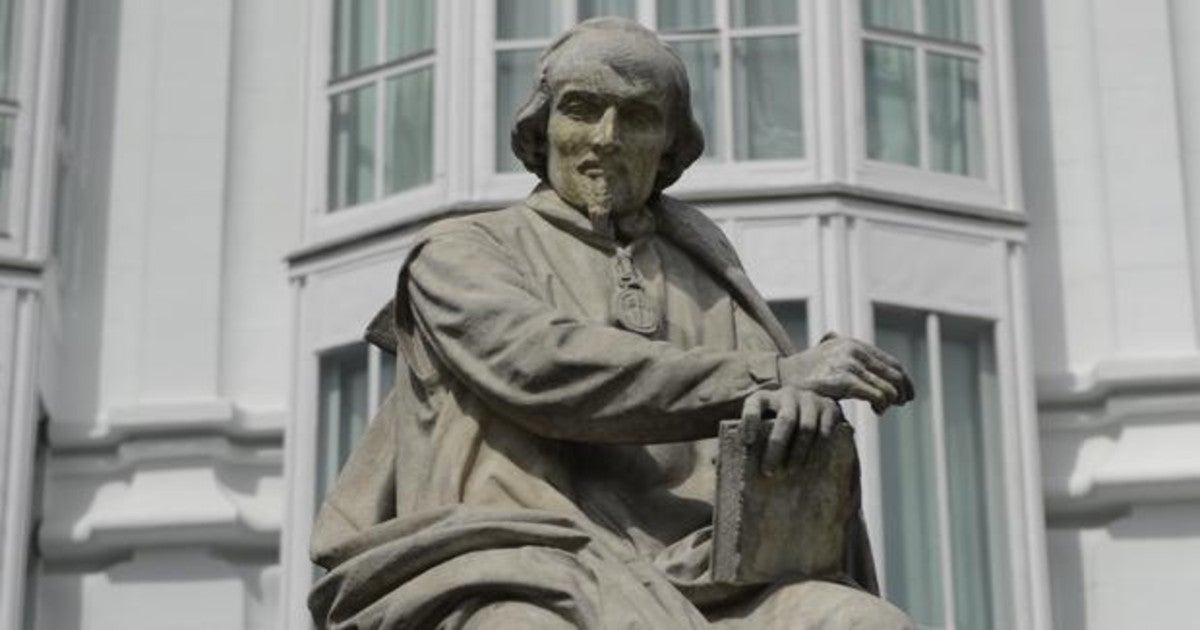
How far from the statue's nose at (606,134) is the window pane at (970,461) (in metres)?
17.1

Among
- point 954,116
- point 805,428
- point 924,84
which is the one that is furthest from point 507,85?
point 805,428

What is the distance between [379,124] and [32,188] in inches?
94.6

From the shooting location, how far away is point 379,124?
29.5 meters

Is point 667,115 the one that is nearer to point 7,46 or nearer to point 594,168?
point 594,168

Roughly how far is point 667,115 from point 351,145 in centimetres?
1872

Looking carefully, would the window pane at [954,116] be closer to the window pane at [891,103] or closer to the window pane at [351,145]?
the window pane at [891,103]

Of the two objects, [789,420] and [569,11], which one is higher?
[569,11]

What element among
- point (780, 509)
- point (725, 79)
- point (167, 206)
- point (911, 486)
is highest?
point (725, 79)

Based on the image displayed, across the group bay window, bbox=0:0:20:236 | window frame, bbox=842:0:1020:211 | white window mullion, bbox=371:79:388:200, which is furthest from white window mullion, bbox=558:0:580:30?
bay window, bbox=0:0:20:236

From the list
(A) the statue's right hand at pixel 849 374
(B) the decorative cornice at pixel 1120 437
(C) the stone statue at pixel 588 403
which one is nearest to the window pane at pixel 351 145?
(B) the decorative cornice at pixel 1120 437

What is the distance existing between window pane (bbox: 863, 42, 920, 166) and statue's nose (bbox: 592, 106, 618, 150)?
17498 millimetres

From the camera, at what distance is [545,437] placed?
10.4 m

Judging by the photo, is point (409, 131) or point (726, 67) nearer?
point (726, 67)

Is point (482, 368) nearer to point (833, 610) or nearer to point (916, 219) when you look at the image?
point (833, 610)
